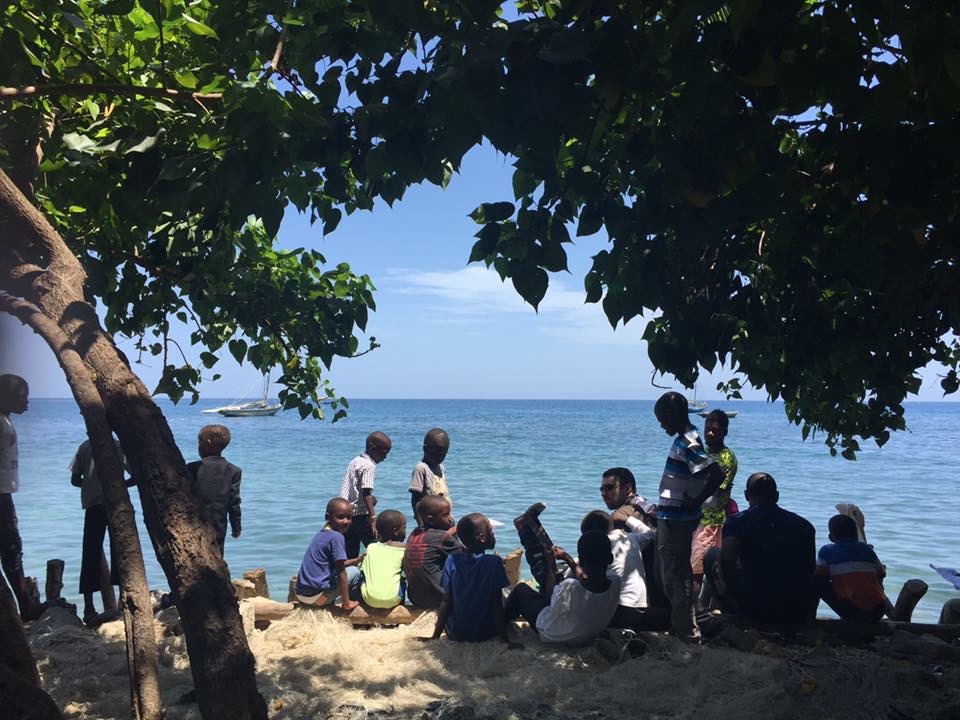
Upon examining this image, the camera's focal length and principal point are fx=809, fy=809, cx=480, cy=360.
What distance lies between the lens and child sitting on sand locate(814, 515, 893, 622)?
6.12m

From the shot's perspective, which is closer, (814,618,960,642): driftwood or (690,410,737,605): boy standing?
(814,618,960,642): driftwood

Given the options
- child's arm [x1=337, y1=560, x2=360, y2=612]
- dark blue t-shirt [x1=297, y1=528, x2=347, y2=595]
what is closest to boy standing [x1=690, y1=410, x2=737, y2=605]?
child's arm [x1=337, y1=560, x2=360, y2=612]

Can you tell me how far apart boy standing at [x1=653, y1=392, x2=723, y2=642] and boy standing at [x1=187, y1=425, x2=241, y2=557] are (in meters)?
3.54

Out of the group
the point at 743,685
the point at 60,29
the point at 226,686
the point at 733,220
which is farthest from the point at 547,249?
the point at 60,29

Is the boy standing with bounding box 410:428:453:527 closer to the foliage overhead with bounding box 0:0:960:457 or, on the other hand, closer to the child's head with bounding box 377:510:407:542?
the child's head with bounding box 377:510:407:542

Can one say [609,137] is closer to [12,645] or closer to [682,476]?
[682,476]

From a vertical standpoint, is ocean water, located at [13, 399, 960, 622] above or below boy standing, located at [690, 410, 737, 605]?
below

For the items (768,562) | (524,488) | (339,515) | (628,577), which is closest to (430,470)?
(339,515)

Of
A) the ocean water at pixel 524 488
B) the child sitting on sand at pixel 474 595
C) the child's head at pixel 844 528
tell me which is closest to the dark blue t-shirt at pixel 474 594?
the child sitting on sand at pixel 474 595

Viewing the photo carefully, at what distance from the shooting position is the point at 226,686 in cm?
376

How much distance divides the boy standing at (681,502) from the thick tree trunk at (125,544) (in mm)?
3363

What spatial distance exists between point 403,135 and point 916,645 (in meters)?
4.97

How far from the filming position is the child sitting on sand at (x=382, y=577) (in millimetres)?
7008

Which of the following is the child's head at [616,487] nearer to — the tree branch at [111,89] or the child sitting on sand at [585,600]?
the child sitting on sand at [585,600]
